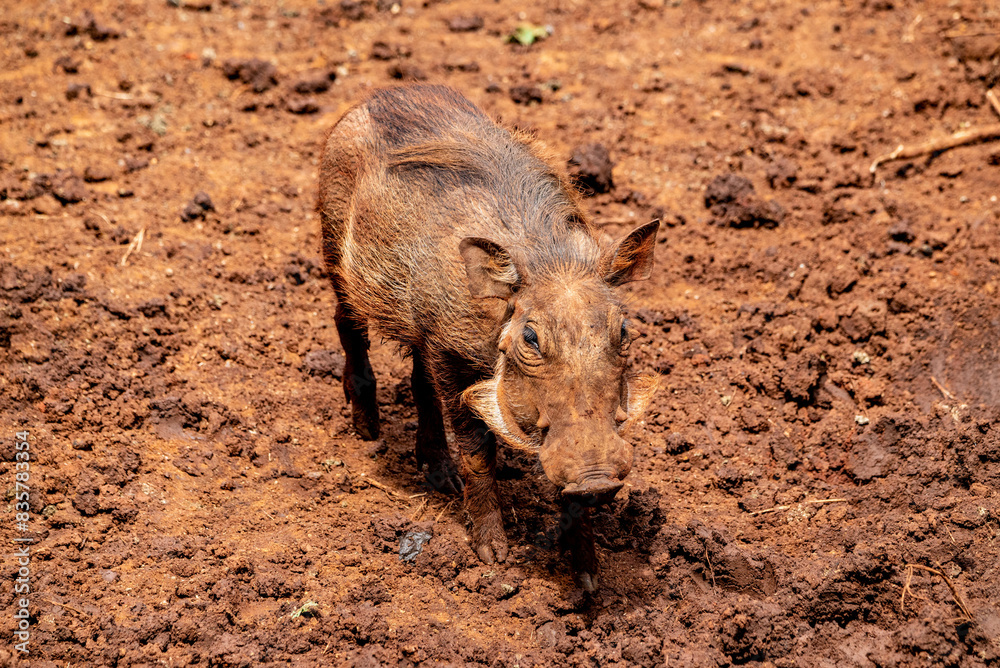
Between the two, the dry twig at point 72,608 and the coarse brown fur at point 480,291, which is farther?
the dry twig at point 72,608

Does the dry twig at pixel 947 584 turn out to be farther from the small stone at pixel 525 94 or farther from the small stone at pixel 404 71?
the small stone at pixel 404 71

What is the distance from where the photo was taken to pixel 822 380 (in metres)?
→ 5.34

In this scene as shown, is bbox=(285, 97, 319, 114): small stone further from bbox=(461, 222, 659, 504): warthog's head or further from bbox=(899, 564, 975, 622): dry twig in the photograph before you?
bbox=(899, 564, 975, 622): dry twig

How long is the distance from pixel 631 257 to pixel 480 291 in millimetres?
676

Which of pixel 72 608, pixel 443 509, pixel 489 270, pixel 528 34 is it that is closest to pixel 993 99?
pixel 528 34

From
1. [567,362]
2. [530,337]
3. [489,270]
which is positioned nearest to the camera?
[567,362]

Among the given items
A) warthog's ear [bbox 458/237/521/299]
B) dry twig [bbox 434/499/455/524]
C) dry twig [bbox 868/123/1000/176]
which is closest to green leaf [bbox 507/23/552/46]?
dry twig [bbox 868/123/1000/176]

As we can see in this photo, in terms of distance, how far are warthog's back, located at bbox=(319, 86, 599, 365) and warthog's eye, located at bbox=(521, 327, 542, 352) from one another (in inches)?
12.7

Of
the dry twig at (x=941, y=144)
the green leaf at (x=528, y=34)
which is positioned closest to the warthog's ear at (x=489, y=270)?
the dry twig at (x=941, y=144)

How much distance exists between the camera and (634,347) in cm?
561

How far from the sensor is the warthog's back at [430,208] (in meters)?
4.08

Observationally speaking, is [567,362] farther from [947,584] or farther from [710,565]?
[947,584]

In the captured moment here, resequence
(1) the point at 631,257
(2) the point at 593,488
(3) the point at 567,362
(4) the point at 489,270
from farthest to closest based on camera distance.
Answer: (1) the point at 631,257 < (4) the point at 489,270 < (3) the point at 567,362 < (2) the point at 593,488

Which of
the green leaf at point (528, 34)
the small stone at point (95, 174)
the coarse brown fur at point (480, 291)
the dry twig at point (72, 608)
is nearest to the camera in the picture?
the coarse brown fur at point (480, 291)
